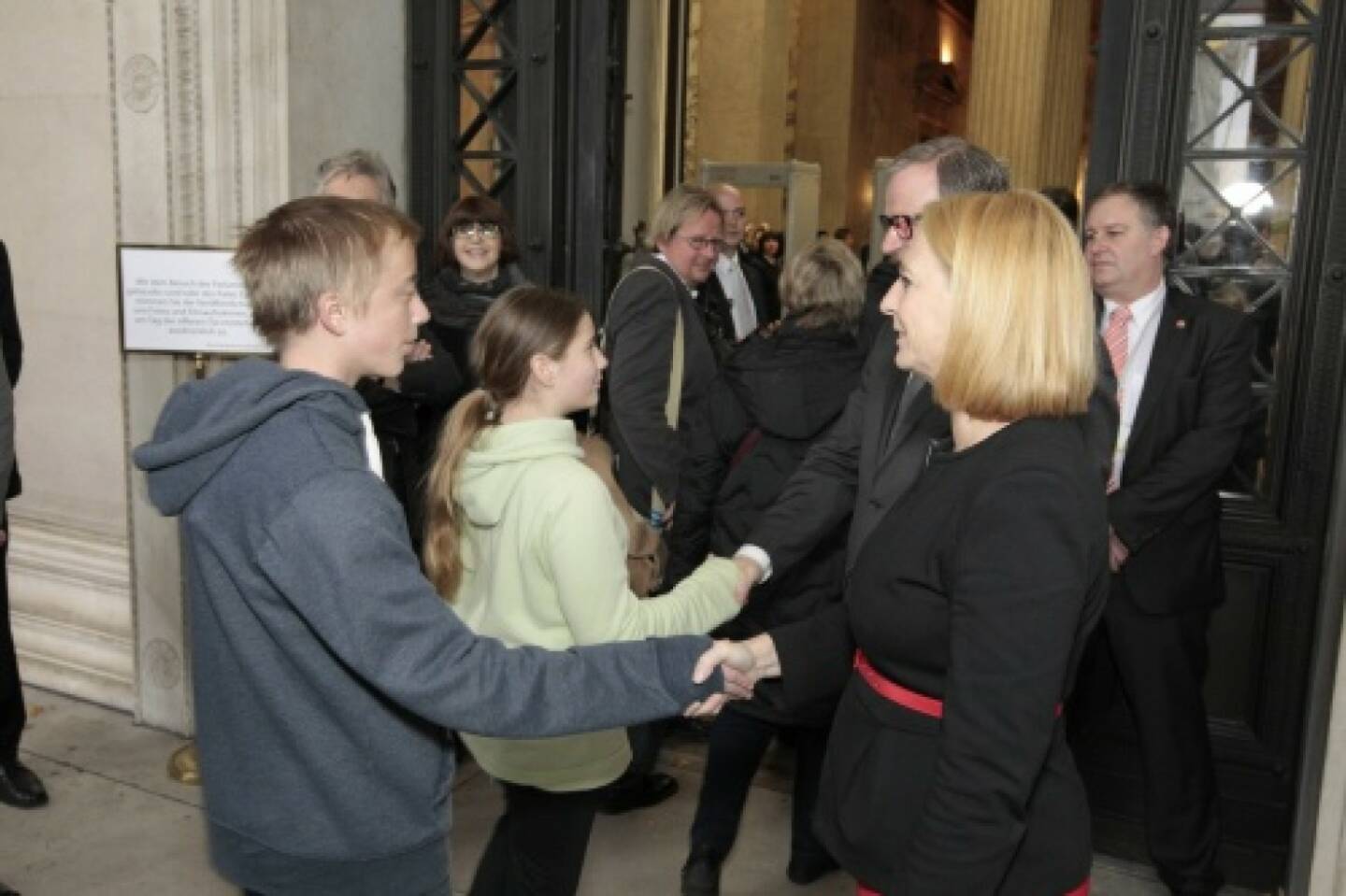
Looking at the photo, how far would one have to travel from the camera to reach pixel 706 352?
13.8ft

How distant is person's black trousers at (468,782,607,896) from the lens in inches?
97.5

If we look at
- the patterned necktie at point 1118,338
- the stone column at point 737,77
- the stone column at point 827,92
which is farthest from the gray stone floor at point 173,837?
the stone column at point 827,92

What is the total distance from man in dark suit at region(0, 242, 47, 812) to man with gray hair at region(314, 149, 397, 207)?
3.31 ft

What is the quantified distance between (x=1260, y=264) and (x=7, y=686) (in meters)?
4.07

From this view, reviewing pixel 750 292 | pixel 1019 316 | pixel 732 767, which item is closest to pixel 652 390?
pixel 732 767

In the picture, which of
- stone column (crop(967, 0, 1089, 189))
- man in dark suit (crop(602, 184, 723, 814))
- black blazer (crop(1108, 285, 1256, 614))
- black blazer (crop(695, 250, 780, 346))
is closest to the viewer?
black blazer (crop(1108, 285, 1256, 614))

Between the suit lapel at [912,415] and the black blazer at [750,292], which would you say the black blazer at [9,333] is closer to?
the black blazer at [750,292]

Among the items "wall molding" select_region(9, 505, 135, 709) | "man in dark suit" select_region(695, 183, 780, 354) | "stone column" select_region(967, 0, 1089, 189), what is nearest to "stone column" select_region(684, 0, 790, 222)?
"stone column" select_region(967, 0, 1089, 189)

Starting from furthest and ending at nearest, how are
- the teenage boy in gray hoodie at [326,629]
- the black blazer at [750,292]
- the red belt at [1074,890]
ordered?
the black blazer at [750,292]
the red belt at [1074,890]
the teenage boy in gray hoodie at [326,629]

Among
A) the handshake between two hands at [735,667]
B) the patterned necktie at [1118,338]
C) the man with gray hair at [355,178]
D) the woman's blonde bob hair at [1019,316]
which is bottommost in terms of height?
the handshake between two hands at [735,667]

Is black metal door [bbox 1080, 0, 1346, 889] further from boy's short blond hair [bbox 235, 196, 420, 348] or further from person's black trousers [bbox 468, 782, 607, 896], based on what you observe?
boy's short blond hair [bbox 235, 196, 420, 348]

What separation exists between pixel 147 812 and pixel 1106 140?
3.74 metres

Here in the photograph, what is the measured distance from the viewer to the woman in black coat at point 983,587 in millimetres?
1580

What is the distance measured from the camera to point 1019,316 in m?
1.65
